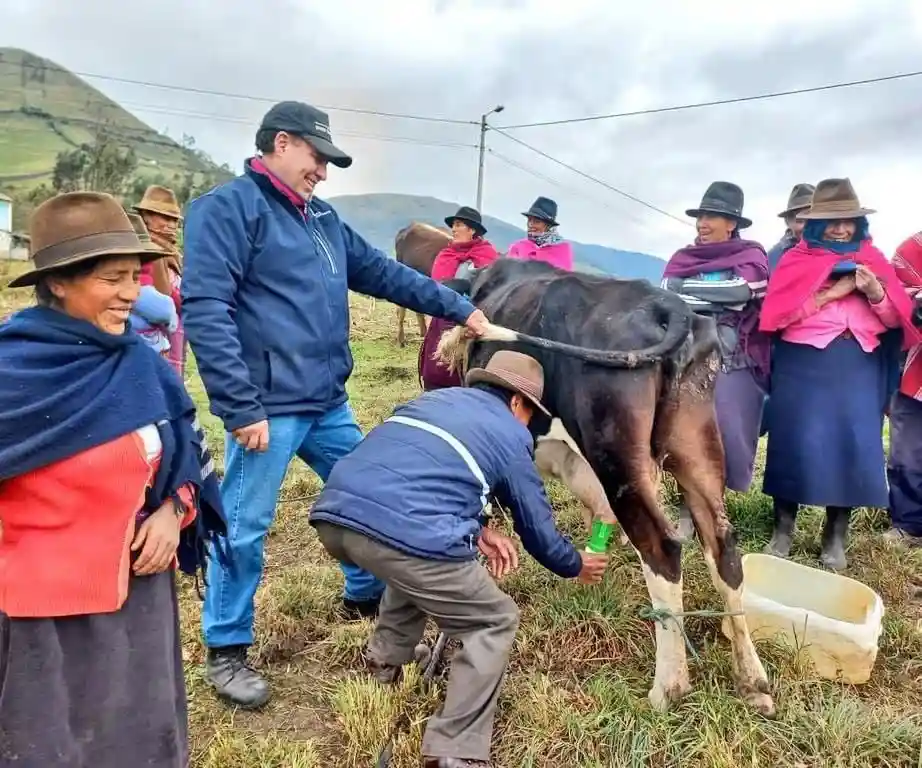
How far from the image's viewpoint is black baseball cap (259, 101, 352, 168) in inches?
118

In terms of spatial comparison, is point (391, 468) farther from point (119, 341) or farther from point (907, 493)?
point (907, 493)

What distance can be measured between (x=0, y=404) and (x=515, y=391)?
1.63m

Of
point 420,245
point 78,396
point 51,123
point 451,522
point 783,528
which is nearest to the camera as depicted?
point 78,396

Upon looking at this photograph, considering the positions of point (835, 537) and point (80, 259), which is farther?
point (835, 537)

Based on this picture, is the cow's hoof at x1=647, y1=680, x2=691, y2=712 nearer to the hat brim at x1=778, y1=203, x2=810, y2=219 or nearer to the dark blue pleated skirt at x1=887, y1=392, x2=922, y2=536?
the dark blue pleated skirt at x1=887, y1=392, x2=922, y2=536

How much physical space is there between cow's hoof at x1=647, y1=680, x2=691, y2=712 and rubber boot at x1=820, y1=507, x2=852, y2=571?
1.70 meters

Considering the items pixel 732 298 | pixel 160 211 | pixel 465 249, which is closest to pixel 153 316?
pixel 160 211

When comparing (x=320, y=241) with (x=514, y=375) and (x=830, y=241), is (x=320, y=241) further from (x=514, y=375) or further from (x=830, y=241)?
(x=830, y=241)

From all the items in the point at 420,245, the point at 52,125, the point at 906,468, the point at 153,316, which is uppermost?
the point at 52,125

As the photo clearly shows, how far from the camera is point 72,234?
1.95m

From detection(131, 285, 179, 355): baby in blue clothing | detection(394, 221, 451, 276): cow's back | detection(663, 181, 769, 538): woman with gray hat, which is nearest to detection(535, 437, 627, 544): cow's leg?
detection(663, 181, 769, 538): woman with gray hat

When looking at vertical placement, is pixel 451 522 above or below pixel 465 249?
below

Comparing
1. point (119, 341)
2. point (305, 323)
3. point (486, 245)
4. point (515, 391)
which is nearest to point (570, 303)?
point (515, 391)

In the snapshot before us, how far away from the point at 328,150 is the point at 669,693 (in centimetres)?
252
